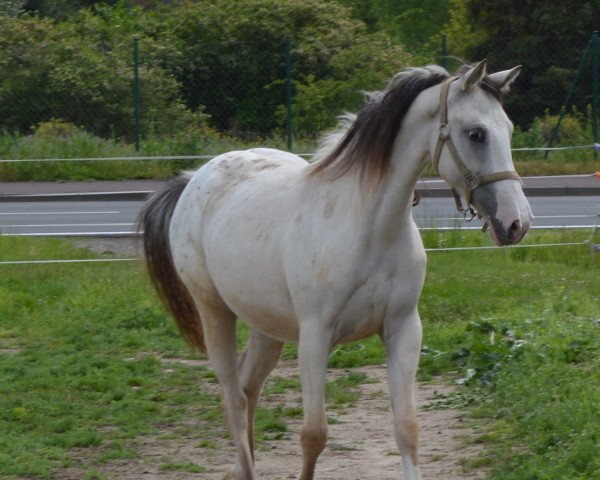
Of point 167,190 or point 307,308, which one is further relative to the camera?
point 167,190

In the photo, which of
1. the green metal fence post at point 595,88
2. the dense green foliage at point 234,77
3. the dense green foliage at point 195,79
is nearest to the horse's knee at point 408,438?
the dense green foliage at point 234,77

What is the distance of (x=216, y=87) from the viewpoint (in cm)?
2178

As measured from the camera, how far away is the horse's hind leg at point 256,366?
5.98 meters

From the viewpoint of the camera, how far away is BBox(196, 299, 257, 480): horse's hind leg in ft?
19.2

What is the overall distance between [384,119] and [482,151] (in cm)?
53

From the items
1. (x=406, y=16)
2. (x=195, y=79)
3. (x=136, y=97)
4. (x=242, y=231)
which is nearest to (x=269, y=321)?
(x=242, y=231)

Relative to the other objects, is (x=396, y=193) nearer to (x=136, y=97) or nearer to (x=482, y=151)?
(x=482, y=151)

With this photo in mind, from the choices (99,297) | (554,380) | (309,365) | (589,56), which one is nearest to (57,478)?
(309,365)

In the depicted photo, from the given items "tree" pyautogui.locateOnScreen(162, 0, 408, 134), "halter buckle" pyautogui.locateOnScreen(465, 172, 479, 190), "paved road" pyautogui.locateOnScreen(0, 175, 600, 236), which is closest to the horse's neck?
"halter buckle" pyautogui.locateOnScreen(465, 172, 479, 190)

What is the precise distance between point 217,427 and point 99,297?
3239 mm

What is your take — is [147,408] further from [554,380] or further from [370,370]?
[554,380]

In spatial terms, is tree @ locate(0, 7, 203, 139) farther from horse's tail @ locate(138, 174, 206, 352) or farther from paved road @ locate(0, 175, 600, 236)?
horse's tail @ locate(138, 174, 206, 352)

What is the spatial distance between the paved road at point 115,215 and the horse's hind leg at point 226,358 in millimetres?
6588

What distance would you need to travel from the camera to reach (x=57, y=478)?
566 centimetres
